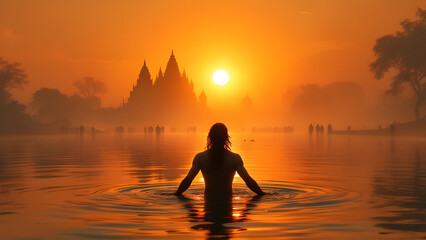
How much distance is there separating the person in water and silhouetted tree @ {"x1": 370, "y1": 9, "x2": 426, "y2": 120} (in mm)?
73653

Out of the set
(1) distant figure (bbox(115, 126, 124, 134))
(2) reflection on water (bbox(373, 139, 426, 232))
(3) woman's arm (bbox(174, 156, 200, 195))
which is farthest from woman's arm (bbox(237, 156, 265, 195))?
(1) distant figure (bbox(115, 126, 124, 134))

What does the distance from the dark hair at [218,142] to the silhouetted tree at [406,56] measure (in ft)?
243

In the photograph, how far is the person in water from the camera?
10.1 m

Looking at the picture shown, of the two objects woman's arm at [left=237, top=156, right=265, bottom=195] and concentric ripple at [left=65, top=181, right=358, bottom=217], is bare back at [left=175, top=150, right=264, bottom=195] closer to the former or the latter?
woman's arm at [left=237, top=156, right=265, bottom=195]

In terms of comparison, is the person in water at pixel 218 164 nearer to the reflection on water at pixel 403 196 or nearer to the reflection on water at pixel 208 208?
the reflection on water at pixel 208 208

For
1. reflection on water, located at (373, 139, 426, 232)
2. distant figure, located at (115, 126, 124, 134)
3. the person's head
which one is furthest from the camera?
distant figure, located at (115, 126, 124, 134)

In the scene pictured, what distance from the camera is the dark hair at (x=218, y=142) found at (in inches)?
396

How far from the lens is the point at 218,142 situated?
1016 centimetres

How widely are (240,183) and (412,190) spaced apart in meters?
3.86

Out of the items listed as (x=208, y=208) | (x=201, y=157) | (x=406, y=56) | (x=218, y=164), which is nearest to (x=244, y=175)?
(x=218, y=164)

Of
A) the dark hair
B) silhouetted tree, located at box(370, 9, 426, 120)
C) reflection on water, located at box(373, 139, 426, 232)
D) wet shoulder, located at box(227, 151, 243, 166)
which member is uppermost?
silhouetted tree, located at box(370, 9, 426, 120)

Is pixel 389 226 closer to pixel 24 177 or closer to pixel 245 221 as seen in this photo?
pixel 245 221

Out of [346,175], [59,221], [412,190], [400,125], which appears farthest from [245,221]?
[400,125]

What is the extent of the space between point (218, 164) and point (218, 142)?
440 millimetres
